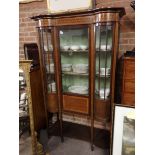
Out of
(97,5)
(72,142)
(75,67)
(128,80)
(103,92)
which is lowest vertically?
(72,142)

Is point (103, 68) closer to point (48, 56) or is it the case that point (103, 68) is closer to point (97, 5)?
point (48, 56)

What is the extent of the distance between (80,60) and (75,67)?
10 centimetres

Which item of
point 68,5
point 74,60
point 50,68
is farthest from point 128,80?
point 68,5

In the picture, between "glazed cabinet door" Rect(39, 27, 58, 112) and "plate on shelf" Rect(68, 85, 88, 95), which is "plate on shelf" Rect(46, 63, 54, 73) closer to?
"glazed cabinet door" Rect(39, 27, 58, 112)

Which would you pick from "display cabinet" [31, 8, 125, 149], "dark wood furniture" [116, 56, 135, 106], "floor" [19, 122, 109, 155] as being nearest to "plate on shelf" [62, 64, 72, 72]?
"display cabinet" [31, 8, 125, 149]

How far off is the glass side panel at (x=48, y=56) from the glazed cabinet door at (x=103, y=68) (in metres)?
0.54

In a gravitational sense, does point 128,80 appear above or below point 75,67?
below

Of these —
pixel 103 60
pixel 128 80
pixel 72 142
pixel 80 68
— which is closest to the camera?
pixel 128 80

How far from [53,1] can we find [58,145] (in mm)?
1764

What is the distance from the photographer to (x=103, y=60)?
1823 mm

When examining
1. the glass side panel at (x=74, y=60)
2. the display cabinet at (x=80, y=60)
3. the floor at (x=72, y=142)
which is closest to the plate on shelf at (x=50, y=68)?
the display cabinet at (x=80, y=60)

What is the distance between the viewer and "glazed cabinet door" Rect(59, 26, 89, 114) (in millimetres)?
1944

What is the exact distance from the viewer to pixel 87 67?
193 cm
